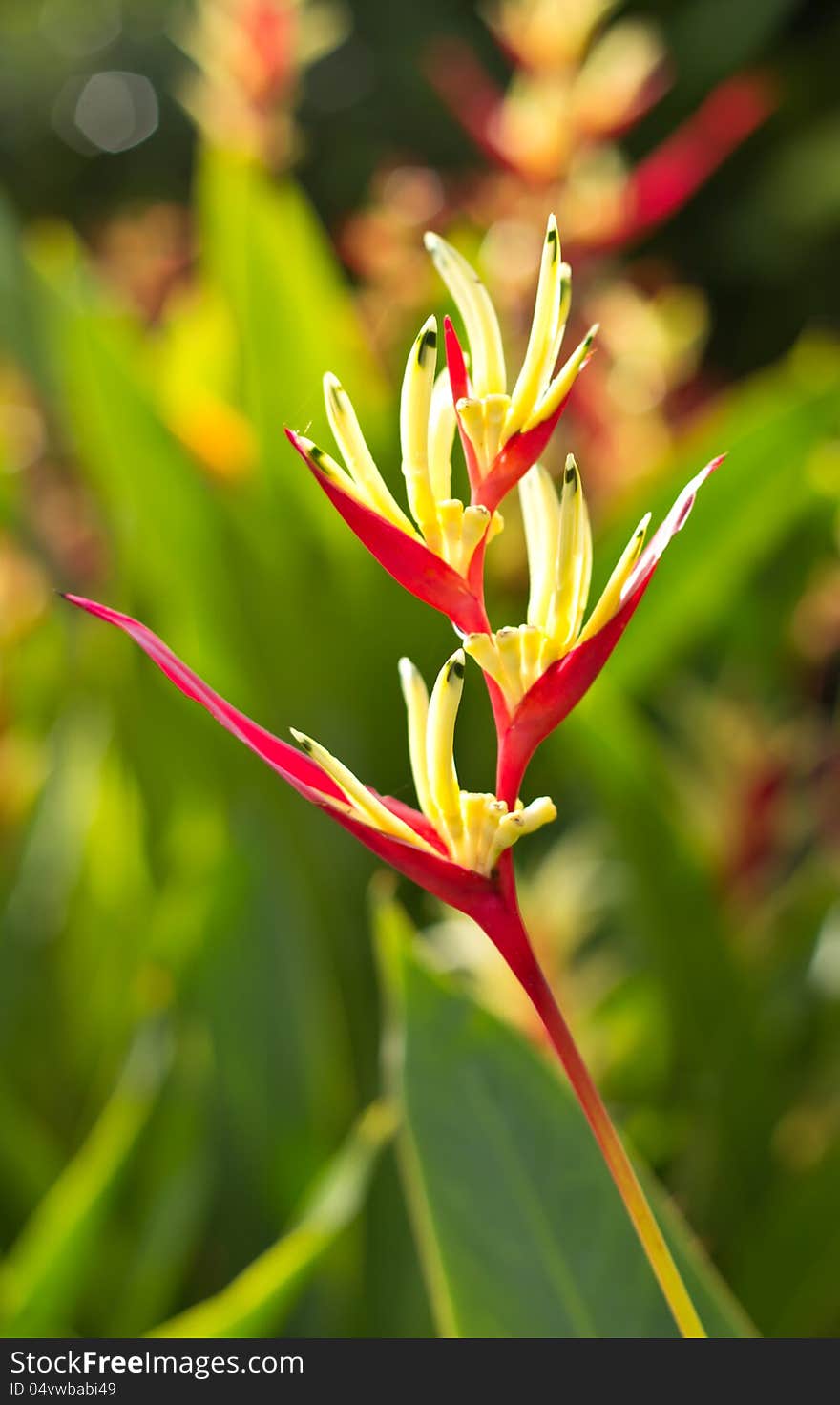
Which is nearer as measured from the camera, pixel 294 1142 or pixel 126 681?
pixel 294 1142

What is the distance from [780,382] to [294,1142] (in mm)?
395

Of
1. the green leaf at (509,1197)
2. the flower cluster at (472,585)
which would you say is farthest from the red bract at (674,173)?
the flower cluster at (472,585)

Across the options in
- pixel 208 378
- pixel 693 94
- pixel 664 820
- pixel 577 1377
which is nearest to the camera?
pixel 577 1377

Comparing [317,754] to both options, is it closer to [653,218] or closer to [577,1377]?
[577,1377]

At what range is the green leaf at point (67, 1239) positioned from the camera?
18.9 inches

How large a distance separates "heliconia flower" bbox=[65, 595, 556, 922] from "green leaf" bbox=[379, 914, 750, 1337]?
0.56 feet

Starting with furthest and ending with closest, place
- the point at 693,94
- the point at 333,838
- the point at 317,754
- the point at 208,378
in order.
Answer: the point at 693,94 < the point at 208,378 < the point at 333,838 < the point at 317,754

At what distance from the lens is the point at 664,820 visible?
1.96ft

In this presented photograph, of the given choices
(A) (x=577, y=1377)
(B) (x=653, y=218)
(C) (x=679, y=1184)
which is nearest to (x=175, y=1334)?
(A) (x=577, y=1377)

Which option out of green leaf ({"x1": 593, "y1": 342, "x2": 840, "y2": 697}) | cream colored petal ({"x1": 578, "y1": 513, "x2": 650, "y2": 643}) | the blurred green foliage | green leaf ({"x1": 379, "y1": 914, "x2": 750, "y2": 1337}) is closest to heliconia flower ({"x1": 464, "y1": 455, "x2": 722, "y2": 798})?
cream colored petal ({"x1": 578, "y1": 513, "x2": 650, "y2": 643})

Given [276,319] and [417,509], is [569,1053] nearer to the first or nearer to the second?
[417,509]

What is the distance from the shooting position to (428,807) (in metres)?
0.18

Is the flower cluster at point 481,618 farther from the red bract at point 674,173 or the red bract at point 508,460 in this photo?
the red bract at point 674,173

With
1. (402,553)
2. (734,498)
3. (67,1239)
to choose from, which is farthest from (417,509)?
(734,498)
